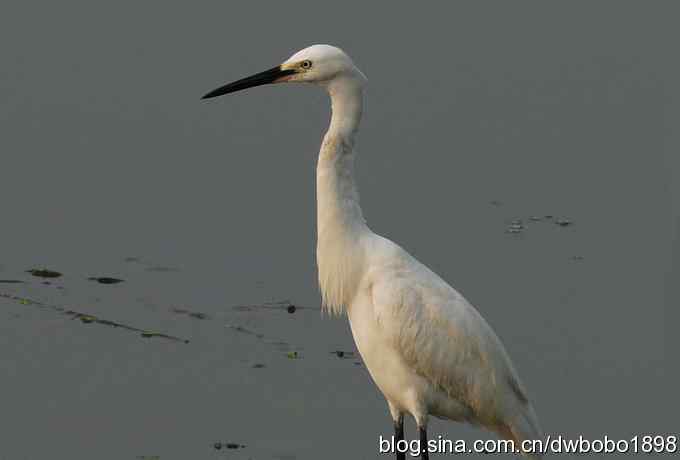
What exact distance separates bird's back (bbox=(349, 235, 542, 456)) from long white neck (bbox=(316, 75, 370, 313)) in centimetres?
8

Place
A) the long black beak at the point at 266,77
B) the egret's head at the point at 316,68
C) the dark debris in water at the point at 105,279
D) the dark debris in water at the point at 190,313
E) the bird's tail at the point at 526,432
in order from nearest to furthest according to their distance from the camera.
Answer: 1. the egret's head at the point at 316,68
2. the long black beak at the point at 266,77
3. the bird's tail at the point at 526,432
4. the dark debris in water at the point at 190,313
5. the dark debris in water at the point at 105,279

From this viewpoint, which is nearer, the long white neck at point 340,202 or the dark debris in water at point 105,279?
the long white neck at point 340,202

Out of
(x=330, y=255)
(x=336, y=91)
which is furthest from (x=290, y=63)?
(x=330, y=255)

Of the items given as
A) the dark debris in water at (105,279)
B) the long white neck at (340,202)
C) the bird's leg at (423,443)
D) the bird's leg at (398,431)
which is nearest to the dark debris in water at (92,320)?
the dark debris in water at (105,279)

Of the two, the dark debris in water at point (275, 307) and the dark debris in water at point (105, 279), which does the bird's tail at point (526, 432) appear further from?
the dark debris in water at point (105, 279)

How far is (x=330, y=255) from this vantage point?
7.23 meters

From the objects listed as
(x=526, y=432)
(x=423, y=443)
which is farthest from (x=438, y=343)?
(x=526, y=432)

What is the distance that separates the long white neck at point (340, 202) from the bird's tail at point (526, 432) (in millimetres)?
1043

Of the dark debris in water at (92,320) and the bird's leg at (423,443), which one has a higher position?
the dark debris in water at (92,320)

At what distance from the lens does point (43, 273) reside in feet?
32.7

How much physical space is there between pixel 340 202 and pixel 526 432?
1510 mm

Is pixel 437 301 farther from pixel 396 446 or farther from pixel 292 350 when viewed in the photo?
pixel 292 350

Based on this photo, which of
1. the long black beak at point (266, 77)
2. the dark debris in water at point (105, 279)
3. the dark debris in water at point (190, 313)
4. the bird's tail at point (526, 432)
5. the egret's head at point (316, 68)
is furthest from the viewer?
the dark debris in water at point (105, 279)

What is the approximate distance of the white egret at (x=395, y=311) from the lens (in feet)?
23.0
